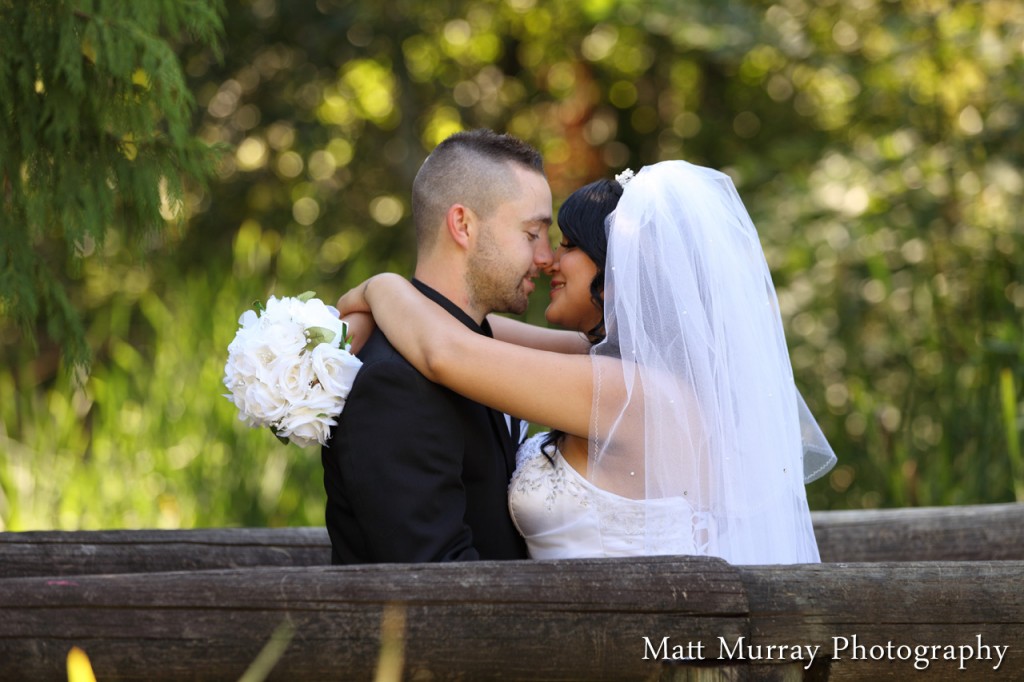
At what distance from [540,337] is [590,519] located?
3.01 ft

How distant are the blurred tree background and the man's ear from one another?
40.7 inches

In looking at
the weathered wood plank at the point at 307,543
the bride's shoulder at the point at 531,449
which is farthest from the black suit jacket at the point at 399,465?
the weathered wood plank at the point at 307,543

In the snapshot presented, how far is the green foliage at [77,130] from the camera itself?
2895mm

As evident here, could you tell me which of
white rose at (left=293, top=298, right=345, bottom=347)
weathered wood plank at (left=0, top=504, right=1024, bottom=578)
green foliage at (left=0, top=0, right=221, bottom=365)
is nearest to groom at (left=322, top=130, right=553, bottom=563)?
white rose at (left=293, top=298, right=345, bottom=347)

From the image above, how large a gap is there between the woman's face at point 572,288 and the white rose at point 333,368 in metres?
0.65

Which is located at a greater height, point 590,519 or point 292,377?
point 292,377

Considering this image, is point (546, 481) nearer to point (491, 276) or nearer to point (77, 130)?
point (491, 276)

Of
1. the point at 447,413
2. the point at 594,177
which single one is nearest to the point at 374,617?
the point at 447,413

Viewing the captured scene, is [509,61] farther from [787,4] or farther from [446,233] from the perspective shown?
[446,233]

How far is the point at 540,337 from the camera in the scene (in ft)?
12.3

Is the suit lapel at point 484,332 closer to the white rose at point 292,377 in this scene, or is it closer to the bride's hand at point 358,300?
the bride's hand at point 358,300

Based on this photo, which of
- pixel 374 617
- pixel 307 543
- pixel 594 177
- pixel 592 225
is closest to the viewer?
pixel 374 617

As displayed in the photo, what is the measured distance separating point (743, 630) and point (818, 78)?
5.98 meters

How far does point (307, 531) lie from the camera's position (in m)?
3.62
